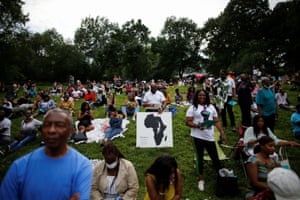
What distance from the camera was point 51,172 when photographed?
1820 mm

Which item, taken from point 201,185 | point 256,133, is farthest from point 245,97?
point 201,185

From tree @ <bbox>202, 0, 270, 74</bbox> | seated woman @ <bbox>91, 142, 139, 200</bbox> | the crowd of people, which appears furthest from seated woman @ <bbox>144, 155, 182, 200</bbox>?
tree @ <bbox>202, 0, 270, 74</bbox>

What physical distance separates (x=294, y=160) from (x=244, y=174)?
171 cm

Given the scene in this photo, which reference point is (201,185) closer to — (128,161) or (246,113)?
(128,161)

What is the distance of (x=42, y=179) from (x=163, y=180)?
6.12 ft

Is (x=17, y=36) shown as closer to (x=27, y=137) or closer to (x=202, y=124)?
(x=27, y=137)

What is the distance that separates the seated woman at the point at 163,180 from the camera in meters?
3.24

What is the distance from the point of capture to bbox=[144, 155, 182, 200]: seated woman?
3236 mm

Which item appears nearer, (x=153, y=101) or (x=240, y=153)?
(x=240, y=153)

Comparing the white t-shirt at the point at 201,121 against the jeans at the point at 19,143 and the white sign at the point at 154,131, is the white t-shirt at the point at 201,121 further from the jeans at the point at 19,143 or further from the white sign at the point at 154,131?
the jeans at the point at 19,143

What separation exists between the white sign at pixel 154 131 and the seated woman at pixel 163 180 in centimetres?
365

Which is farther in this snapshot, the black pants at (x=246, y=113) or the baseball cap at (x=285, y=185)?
the black pants at (x=246, y=113)

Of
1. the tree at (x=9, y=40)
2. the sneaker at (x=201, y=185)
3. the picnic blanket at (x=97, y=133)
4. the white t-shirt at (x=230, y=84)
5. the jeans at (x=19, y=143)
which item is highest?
the tree at (x=9, y=40)

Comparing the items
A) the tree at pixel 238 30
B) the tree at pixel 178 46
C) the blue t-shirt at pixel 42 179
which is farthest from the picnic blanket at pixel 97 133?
the tree at pixel 178 46
